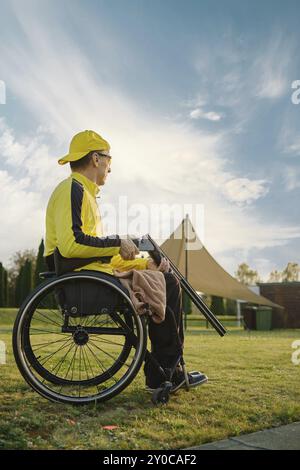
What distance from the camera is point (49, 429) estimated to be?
2.06m

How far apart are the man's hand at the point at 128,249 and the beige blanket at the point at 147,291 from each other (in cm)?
8

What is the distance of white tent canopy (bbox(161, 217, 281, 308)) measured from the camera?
13859 mm

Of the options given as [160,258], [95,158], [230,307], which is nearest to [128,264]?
[160,258]

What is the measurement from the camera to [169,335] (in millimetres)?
2699

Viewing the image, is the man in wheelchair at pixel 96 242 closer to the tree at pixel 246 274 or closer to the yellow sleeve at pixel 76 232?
the yellow sleeve at pixel 76 232

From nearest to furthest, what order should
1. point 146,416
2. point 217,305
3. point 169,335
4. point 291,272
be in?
point 146,416
point 169,335
point 217,305
point 291,272

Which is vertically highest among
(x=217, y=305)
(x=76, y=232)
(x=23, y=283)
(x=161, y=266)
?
(x=23, y=283)

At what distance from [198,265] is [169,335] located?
1164cm

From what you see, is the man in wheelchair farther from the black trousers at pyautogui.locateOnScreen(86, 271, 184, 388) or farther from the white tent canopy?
the white tent canopy

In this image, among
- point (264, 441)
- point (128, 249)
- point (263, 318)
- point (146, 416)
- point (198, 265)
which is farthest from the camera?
point (263, 318)

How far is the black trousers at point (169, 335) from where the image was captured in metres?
2.70

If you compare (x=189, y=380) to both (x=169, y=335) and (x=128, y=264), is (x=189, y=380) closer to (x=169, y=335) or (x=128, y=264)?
(x=169, y=335)

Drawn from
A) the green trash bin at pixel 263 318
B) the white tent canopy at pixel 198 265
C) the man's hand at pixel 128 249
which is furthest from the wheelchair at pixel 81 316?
the green trash bin at pixel 263 318

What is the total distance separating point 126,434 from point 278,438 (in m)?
0.58
